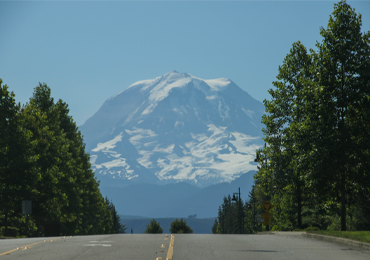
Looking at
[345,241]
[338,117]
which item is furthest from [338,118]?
[345,241]

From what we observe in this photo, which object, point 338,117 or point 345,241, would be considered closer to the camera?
point 345,241

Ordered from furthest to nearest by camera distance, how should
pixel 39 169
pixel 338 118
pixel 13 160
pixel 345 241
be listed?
pixel 39 169, pixel 13 160, pixel 338 118, pixel 345 241

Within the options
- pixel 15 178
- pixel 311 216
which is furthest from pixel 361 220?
pixel 15 178

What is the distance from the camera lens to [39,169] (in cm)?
3903

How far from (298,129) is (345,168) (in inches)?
144

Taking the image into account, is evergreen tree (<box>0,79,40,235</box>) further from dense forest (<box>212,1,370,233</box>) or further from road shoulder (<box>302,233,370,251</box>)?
road shoulder (<box>302,233,370,251</box>)

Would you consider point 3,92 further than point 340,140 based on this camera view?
Yes

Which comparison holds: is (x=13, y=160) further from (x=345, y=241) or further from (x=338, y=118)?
(x=345, y=241)

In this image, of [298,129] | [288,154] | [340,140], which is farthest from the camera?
[288,154]

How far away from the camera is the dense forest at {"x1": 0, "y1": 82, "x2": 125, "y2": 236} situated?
1468 inches

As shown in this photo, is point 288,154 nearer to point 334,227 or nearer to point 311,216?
point 334,227

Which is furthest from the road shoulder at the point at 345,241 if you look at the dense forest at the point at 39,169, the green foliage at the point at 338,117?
the dense forest at the point at 39,169

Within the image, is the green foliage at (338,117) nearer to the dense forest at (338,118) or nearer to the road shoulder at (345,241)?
the dense forest at (338,118)

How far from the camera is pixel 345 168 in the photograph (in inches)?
1049
